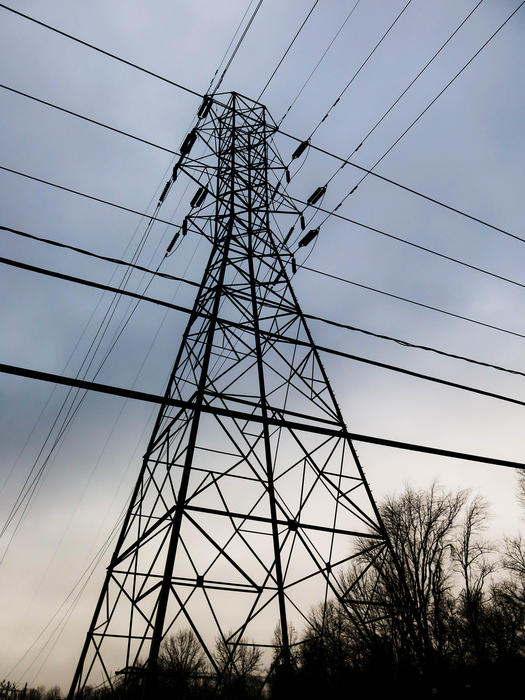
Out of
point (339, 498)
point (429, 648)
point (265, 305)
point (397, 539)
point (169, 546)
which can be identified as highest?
point (397, 539)

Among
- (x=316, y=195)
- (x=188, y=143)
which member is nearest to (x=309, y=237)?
(x=316, y=195)

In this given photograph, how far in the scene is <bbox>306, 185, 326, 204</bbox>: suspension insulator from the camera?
10.1m

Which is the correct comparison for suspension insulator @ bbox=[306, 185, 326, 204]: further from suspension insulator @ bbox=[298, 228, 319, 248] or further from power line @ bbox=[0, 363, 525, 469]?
power line @ bbox=[0, 363, 525, 469]

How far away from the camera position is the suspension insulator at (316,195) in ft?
33.2

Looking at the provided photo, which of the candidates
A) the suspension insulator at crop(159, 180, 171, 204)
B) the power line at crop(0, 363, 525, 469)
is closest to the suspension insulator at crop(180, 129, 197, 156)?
the suspension insulator at crop(159, 180, 171, 204)

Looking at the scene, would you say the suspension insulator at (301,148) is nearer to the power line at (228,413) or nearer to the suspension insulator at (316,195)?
the suspension insulator at (316,195)

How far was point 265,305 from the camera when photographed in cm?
933

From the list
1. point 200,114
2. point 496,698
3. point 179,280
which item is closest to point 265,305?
point 179,280

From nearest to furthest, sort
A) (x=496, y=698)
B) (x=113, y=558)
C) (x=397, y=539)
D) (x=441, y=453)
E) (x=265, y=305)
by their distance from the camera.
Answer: (x=496, y=698) → (x=113, y=558) → (x=441, y=453) → (x=265, y=305) → (x=397, y=539)

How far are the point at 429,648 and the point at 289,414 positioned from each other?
393 centimetres

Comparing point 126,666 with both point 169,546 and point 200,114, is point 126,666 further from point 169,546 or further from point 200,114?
point 200,114

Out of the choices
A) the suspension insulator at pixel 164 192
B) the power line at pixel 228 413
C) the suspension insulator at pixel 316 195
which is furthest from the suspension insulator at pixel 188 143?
the power line at pixel 228 413

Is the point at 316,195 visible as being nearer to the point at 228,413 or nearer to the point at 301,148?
the point at 301,148

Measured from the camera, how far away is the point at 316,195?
10.2 meters
